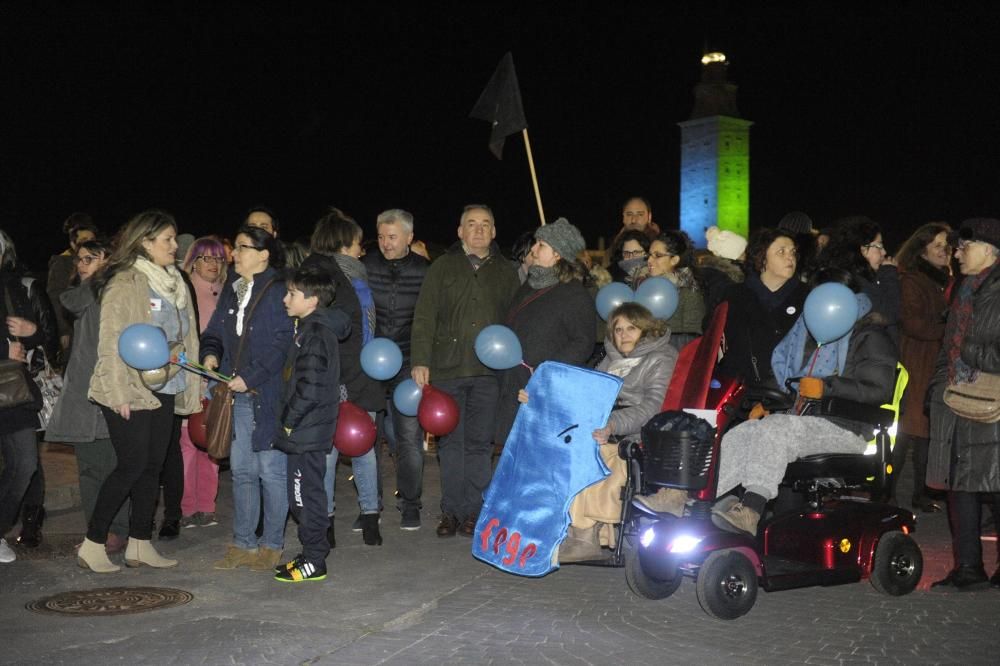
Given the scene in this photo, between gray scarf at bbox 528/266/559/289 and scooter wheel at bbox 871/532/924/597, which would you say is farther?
gray scarf at bbox 528/266/559/289

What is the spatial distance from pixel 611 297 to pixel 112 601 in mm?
3878

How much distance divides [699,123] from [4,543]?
77999 mm

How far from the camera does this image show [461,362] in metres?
7.84

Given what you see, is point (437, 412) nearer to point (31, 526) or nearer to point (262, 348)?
point (262, 348)

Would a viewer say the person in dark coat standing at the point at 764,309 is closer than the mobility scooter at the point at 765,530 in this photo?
No

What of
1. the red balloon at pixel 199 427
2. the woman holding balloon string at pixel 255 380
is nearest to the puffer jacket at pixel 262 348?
the woman holding balloon string at pixel 255 380

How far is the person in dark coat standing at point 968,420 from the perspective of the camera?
20.8 ft

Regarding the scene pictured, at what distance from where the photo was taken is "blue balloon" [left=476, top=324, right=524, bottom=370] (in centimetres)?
723

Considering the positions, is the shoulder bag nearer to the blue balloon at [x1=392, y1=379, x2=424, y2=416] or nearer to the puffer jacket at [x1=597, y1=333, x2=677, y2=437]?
the blue balloon at [x1=392, y1=379, x2=424, y2=416]

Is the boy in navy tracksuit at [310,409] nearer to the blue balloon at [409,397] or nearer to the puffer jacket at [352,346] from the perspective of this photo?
the puffer jacket at [352,346]

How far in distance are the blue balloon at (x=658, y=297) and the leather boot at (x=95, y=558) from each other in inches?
147

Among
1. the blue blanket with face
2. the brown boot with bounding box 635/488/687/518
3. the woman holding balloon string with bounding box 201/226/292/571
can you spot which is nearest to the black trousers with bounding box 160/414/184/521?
the woman holding balloon string with bounding box 201/226/292/571

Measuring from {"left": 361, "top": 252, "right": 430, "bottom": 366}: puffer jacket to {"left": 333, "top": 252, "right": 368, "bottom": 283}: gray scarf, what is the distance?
0.38 meters

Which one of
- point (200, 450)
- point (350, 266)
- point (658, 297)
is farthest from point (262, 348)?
point (658, 297)
